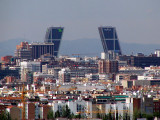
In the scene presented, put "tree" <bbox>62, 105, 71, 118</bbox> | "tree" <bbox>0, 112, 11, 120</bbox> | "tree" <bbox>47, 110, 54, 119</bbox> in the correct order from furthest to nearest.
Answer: "tree" <bbox>62, 105, 71, 118</bbox>, "tree" <bbox>47, 110, 54, 119</bbox>, "tree" <bbox>0, 112, 11, 120</bbox>

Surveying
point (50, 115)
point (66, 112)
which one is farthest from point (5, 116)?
point (66, 112)

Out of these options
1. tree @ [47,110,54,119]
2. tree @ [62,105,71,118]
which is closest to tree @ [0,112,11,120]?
tree @ [47,110,54,119]

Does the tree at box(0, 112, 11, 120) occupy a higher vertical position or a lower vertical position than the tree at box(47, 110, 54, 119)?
higher

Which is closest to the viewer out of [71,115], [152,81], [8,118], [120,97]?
[8,118]

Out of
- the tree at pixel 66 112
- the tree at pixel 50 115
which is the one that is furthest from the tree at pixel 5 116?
the tree at pixel 66 112

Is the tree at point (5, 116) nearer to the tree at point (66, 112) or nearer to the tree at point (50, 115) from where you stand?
the tree at point (50, 115)


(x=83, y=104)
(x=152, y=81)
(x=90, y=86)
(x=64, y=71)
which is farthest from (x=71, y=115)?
(x=64, y=71)

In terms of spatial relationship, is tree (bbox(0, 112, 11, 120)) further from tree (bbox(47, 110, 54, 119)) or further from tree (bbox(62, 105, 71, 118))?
tree (bbox(62, 105, 71, 118))

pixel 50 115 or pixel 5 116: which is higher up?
pixel 5 116

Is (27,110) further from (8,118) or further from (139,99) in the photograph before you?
(139,99)

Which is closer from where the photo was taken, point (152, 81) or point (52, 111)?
point (52, 111)

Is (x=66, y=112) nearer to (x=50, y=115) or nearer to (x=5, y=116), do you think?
(x=50, y=115)
